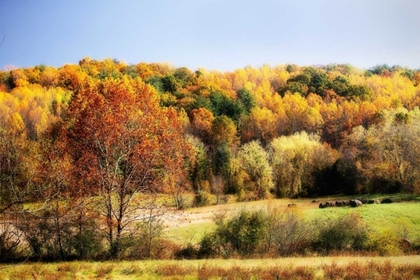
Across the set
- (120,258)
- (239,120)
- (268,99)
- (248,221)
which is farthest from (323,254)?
(268,99)

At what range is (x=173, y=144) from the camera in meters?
20.3

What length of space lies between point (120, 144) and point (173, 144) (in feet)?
9.80

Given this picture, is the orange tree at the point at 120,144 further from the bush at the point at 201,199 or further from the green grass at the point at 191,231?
the bush at the point at 201,199

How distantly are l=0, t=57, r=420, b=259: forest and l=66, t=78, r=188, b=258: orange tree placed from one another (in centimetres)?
7

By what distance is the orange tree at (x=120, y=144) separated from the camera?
19.4m

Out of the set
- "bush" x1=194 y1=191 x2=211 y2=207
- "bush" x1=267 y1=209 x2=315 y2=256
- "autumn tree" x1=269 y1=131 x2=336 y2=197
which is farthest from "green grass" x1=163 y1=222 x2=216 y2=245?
"autumn tree" x1=269 y1=131 x2=336 y2=197

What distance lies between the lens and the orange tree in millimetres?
19359

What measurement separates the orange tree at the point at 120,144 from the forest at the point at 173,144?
0.22 ft

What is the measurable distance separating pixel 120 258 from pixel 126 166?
5113 mm

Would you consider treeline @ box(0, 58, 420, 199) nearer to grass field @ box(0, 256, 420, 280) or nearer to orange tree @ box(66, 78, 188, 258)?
orange tree @ box(66, 78, 188, 258)

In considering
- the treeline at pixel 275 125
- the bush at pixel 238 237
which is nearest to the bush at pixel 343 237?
the bush at pixel 238 237

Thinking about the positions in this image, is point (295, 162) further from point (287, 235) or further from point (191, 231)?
point (287, 235)

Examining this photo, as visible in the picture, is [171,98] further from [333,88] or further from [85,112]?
[85,112]

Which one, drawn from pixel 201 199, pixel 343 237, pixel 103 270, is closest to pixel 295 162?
pixel 201 199
